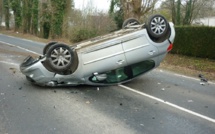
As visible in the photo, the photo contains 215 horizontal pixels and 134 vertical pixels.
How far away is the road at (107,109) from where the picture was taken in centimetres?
446

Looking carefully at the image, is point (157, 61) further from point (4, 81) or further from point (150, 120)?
point (4, 81)

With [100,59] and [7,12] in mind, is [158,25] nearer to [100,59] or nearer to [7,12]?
[100,59]

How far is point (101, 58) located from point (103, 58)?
2.0 inches

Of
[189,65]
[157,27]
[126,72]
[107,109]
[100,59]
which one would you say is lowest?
[189,65]

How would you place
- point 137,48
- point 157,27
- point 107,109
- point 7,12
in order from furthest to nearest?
point 7,12, point 157,27, point 137,48, point 107,109

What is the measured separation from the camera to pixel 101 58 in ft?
21.2

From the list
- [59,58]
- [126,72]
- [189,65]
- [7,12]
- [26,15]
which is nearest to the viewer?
[59,58]

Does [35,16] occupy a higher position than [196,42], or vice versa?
[35,16]

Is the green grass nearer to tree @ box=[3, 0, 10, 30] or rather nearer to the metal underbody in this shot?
the metal underbody

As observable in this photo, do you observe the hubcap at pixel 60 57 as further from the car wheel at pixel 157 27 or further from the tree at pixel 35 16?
the tree at pixel 35 16

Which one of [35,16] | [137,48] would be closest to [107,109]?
[137,48]

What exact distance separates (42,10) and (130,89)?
27.8 metres

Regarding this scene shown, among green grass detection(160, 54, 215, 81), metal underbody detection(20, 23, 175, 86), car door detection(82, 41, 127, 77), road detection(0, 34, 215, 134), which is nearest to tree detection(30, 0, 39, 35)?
green grass detection(160, 54, 215, 81)

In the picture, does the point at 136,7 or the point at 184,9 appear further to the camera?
the point at 184,9
